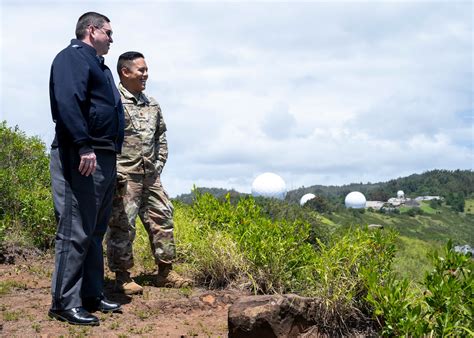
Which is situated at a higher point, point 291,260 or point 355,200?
point 355,200

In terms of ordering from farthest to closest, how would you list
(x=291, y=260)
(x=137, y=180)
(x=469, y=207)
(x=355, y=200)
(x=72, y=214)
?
(x=469, y=207)
(x=355, y=200)
(x=291, y=260)
(x=137, y=180)
(x=72, y=214)

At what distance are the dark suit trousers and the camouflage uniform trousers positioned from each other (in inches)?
22.6

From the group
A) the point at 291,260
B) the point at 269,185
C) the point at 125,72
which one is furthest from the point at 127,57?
the point at 269,185

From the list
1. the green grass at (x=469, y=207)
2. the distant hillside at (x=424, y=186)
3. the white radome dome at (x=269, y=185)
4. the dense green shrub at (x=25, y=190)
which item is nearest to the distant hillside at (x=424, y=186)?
the distant hillside at (x=424, y=186)

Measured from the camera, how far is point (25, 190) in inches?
338

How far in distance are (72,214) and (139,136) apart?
4.28ft

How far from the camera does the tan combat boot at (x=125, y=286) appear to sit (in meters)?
5.33

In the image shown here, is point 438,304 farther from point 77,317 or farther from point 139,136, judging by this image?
point 139,136

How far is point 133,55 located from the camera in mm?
5320

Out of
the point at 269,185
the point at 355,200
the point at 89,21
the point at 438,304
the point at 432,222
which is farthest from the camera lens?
the point at 432,222

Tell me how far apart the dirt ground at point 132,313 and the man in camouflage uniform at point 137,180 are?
346mm

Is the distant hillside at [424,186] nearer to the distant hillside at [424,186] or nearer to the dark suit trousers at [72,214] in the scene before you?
the distant hillside at [424,186]

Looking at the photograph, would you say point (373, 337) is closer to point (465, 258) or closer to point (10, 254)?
point (465, 258)

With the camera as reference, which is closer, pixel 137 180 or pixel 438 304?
pixel 438 304
